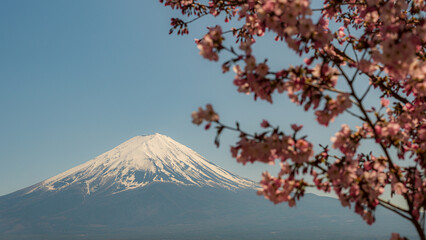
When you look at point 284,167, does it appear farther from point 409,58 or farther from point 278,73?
point 409,58

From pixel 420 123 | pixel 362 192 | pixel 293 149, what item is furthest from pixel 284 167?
pixel 420 123

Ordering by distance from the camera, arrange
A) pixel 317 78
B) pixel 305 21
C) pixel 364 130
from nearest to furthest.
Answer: pixel 305 21
pixel 317 78
pixel 364 130

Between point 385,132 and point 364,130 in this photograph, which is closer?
point 385,132

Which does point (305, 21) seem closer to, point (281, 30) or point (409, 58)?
point (281, 30)

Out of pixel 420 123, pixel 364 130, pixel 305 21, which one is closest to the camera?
pixel 305 21

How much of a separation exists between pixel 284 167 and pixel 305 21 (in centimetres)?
140

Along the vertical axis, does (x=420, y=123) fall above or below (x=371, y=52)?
below

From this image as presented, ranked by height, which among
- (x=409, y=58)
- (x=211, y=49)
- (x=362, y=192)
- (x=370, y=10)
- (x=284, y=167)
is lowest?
(x=362, y=192)

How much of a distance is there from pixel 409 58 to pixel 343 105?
0.66m

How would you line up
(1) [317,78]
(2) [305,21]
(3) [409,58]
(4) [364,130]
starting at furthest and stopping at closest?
(4) [364,130] → (1) [317,78] → (2) [305,21] → (3) [409,58]

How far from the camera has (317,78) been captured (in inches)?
117

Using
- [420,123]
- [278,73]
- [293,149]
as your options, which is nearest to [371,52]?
[278,73]

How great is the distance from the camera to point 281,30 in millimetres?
2980

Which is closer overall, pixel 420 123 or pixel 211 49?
pixel 211 49
